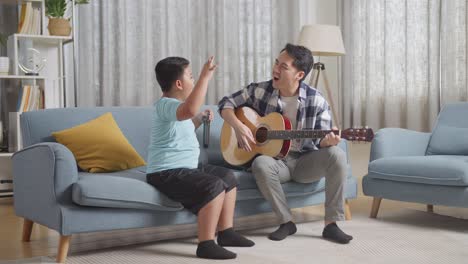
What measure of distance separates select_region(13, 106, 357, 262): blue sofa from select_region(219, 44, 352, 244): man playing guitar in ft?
0.33

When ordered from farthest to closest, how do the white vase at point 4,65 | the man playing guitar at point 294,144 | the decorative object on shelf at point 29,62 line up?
the decorative object on shelf at point 29,62 → the white vase at point 4,65 → the man playing guitar at point 294,144

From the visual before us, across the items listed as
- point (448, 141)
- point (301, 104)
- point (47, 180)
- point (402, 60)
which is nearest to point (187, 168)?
point (47, 180)

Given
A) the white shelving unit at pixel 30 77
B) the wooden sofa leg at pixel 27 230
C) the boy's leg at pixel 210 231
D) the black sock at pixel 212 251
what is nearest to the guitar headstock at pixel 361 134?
the boy's leg at pixel 210 231

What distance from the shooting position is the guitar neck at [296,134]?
2.88m

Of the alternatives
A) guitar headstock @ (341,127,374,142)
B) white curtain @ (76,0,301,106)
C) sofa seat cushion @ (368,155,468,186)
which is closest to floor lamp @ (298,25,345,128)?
white curtain @ (76,0,301,106)

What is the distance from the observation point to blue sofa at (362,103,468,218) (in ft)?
10.2

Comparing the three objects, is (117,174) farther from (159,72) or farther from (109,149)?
(159,72)

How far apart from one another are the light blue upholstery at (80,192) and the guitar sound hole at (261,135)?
0.57ft

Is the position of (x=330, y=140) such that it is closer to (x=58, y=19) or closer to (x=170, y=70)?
(x=170, y=70)

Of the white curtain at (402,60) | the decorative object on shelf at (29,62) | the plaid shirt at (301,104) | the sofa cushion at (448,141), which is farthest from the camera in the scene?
the white curtain at (402,60)

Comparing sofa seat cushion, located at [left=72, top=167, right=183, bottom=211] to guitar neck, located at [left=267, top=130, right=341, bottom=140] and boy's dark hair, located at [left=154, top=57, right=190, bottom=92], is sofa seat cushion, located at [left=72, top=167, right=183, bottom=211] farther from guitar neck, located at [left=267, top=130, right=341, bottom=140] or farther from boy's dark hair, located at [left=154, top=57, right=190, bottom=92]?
guitar neck, located at [left=267, top=130, right=341, bottom=140]

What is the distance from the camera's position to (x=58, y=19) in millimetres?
4383

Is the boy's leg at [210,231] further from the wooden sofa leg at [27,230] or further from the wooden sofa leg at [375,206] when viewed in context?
the wooden sofa leg at [375,206]

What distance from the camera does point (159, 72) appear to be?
279cm
